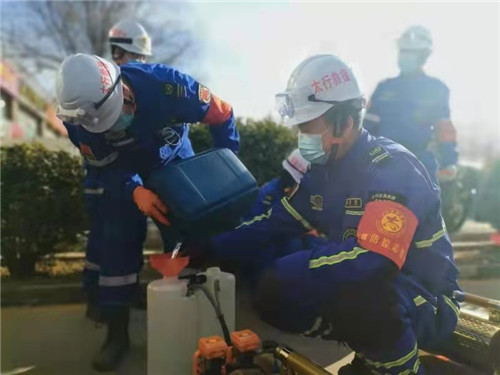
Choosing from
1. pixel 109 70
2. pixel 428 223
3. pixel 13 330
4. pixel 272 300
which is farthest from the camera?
pixel 13 330

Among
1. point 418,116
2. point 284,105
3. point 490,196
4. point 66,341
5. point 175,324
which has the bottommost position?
point 66,341

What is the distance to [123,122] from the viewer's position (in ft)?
8.46

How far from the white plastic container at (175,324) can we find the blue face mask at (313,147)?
2.75ft

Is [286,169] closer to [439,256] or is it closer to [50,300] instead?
[439,256]

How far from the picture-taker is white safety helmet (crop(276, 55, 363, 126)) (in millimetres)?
2010

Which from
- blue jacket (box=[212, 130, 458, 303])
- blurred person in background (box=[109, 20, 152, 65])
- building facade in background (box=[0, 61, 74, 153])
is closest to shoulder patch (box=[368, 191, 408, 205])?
blue jacket (box=[212, 130, 458, 303])

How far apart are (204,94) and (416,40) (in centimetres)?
195

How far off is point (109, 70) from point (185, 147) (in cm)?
76

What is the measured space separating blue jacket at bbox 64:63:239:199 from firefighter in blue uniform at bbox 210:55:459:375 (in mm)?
776

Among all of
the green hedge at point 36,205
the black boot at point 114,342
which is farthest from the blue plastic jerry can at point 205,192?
the green hedge at point 36,205

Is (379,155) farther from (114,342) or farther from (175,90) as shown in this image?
(114,342)

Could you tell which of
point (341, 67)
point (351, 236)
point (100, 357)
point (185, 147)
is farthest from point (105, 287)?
point (341, 67)

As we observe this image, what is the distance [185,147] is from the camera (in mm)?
3068

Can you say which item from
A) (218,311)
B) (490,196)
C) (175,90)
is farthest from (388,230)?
(490,196)
